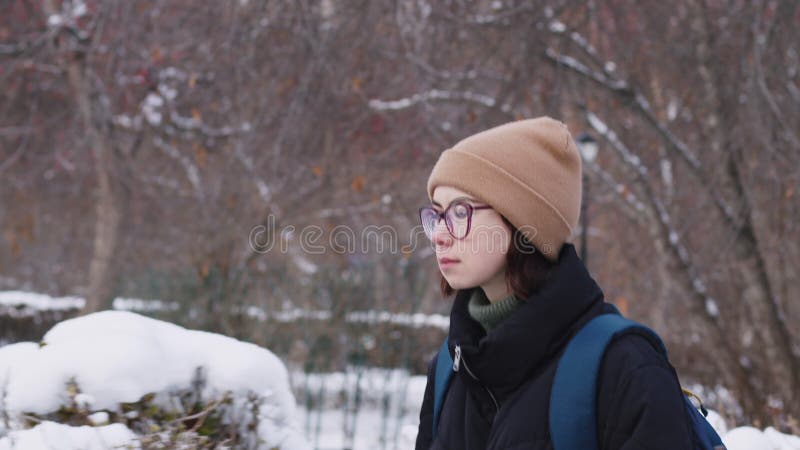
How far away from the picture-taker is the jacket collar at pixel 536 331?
5.50 ft

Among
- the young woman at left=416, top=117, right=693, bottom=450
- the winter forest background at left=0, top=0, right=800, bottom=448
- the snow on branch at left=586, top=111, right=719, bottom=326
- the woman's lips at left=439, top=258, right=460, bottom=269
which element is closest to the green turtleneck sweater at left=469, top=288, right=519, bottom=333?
the young woman at left=416, top=117, right=693, bottom=450

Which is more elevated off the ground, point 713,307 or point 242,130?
point 242,130

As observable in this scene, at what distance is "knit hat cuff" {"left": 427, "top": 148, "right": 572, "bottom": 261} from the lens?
5.95ft

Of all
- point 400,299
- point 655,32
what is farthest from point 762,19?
point 400,299

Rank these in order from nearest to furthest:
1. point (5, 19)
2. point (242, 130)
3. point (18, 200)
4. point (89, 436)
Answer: point (89, 436), point (242, 130), point (5, 19), point (18, 200)

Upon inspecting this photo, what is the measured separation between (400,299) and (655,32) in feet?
12.2

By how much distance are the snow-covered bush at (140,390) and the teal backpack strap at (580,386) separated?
1.08 m

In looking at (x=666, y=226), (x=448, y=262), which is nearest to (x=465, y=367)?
(x=448, y=262)

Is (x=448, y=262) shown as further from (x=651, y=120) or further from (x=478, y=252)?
(x=651, y=120)

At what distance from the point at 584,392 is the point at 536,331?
169 mm

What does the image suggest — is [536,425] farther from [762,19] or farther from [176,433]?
[762,19]

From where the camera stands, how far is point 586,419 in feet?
5.08

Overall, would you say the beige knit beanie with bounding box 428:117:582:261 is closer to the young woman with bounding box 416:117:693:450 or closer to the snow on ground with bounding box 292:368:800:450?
the young woman with bounding box 416:117:693:450

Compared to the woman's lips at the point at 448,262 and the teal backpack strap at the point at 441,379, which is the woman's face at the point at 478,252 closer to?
the woman's lips at the point at 448,262
